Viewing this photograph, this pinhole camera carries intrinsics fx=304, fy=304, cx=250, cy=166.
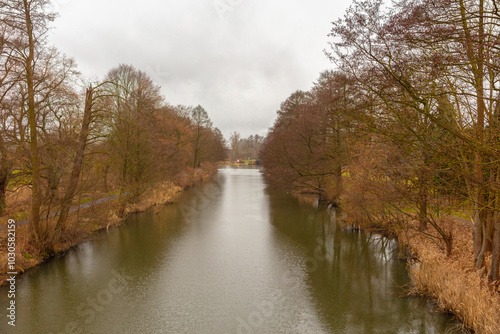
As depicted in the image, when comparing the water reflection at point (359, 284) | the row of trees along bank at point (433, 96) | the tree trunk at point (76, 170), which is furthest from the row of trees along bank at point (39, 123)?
the water reflection at point (359, 284)

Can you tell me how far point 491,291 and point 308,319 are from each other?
178 inches

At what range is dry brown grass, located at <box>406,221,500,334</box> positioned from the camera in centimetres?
679

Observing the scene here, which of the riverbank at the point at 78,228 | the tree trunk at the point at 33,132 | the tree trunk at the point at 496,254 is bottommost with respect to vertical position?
the riverbank at the point at 78,228

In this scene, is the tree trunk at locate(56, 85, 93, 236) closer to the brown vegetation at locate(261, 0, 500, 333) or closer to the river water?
the river water

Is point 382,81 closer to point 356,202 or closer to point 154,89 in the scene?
point 356,202

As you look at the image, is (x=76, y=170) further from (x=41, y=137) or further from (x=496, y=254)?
(x=496, y=254)

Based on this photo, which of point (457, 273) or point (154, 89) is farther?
point (154, 89)

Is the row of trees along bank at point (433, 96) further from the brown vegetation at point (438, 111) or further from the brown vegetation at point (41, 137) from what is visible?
the brown vegetation at point (41, 137)

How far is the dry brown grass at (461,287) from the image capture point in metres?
6.79

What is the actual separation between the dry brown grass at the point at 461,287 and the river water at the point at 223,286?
1.40ft

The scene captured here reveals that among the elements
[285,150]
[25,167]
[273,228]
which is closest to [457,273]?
[273,228]

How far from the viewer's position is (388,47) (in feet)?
19.2

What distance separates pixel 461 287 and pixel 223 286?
6.73m

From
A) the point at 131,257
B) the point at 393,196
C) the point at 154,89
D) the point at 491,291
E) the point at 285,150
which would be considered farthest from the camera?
the point at 154,89
